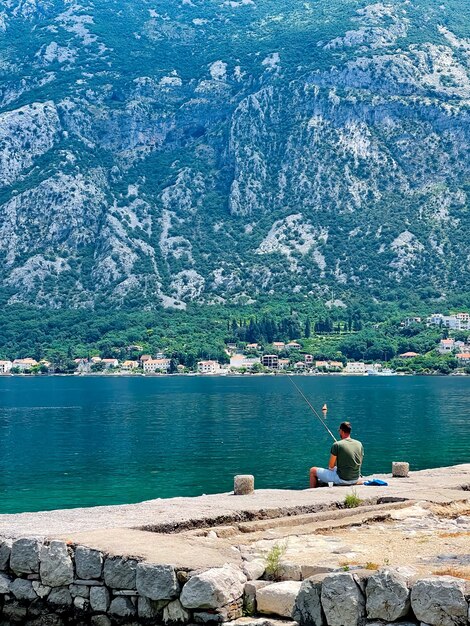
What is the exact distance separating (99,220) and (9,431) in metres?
130

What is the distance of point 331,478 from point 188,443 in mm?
36882

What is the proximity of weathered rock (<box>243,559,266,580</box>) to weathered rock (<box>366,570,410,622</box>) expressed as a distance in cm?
192

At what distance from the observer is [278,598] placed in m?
9.79

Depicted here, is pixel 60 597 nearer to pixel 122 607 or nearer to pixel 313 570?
pixel 122 607

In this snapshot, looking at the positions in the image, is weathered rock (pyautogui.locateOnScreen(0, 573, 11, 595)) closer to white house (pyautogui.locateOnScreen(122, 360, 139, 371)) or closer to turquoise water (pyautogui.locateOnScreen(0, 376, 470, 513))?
turquoise water (pyautogui.locateOnScreen(0, 376, 470, 513))

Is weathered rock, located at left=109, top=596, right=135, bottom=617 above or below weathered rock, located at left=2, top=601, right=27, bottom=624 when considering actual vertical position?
above

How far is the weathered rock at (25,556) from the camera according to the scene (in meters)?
11.7

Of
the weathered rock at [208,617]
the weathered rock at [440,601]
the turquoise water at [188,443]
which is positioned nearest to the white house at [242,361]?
the turquoise water at [188,443]

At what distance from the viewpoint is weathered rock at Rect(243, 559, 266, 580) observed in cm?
1046

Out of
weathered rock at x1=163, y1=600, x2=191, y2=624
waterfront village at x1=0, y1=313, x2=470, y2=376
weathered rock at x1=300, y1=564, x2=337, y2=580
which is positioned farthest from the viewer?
waterfront village at x1=0, y1=313, x2=470, y2=376

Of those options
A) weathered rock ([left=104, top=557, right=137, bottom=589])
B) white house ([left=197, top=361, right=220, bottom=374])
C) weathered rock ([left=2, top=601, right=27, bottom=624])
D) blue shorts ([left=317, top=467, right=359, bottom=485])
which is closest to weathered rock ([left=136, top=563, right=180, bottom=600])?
weathered rock ([left=104, top=557, right=137, bottom=589])

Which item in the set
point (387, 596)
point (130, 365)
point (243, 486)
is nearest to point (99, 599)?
point (387, 596)

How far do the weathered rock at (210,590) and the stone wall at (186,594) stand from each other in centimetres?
1

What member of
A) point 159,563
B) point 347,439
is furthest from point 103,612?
point 347,439
